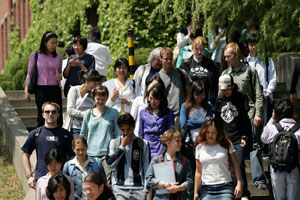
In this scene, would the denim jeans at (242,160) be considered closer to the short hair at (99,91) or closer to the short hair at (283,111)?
the short hair at (283,111)

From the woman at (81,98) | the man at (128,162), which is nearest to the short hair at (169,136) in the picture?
the man at (128,162)

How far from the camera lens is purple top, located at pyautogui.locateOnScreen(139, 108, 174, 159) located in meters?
12.0

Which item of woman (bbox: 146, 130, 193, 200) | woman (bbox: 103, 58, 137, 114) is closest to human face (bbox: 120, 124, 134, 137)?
woman (bbox: 146, 130, 193, 200)

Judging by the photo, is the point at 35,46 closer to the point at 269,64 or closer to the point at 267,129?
the point at 269,64

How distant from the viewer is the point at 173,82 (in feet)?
43.7

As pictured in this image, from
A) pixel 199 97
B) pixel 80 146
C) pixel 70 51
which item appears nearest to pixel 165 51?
pixel 199 97

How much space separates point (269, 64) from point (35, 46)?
16.6 m

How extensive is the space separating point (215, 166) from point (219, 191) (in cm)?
31

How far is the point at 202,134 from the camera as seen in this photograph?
11.5 metres

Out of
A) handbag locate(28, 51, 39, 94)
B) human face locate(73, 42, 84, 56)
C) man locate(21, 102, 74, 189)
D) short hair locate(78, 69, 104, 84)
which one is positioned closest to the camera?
man locate(21, 102, 74, 189)

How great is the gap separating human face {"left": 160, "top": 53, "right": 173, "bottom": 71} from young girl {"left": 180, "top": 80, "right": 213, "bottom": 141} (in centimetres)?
105

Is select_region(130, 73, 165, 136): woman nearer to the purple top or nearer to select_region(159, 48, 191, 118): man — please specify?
the purple top

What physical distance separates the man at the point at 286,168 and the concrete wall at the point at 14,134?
3.73 meters

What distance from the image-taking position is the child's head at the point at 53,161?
10.8 metres
